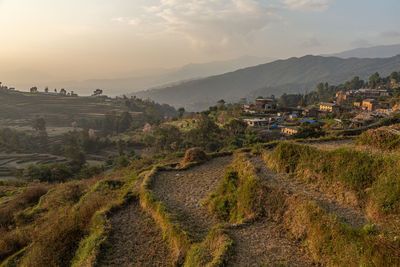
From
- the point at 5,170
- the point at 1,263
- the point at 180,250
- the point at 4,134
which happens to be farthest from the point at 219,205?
the point at 4,134

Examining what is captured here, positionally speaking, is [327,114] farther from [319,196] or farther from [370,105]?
[319,196]

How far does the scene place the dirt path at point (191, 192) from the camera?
9.60 metres

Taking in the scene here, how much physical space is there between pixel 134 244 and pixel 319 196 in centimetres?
767

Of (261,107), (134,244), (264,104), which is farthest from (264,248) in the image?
(264,104)

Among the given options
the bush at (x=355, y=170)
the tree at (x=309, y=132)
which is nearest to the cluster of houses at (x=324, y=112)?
the tree at (x=309, y=132)

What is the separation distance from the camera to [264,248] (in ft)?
22.6

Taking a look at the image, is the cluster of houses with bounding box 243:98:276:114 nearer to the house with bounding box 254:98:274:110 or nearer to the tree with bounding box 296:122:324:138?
the house with bounding box 254:98:274:110

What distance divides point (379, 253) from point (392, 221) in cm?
130

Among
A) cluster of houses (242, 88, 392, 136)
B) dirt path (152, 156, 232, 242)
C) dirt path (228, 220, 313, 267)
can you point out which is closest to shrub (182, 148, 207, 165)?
dirt path (152, 156, 232, 242)

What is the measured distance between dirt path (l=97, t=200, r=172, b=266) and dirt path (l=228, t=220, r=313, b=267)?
2.87 metres

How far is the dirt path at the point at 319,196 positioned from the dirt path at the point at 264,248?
1.57 m

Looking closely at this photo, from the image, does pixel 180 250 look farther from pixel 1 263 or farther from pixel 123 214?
pixel 1 263

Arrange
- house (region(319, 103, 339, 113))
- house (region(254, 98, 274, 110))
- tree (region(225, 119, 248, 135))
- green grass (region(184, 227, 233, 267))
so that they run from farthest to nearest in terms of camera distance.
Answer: house (region(254, 98, 274, 110)) → house (region(319, 103, 339, 113)) → tree (region(225, 119, 248, 135)) → green grass (region(184, 227, 233, 267))

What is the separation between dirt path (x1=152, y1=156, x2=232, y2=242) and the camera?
31.5 ft
